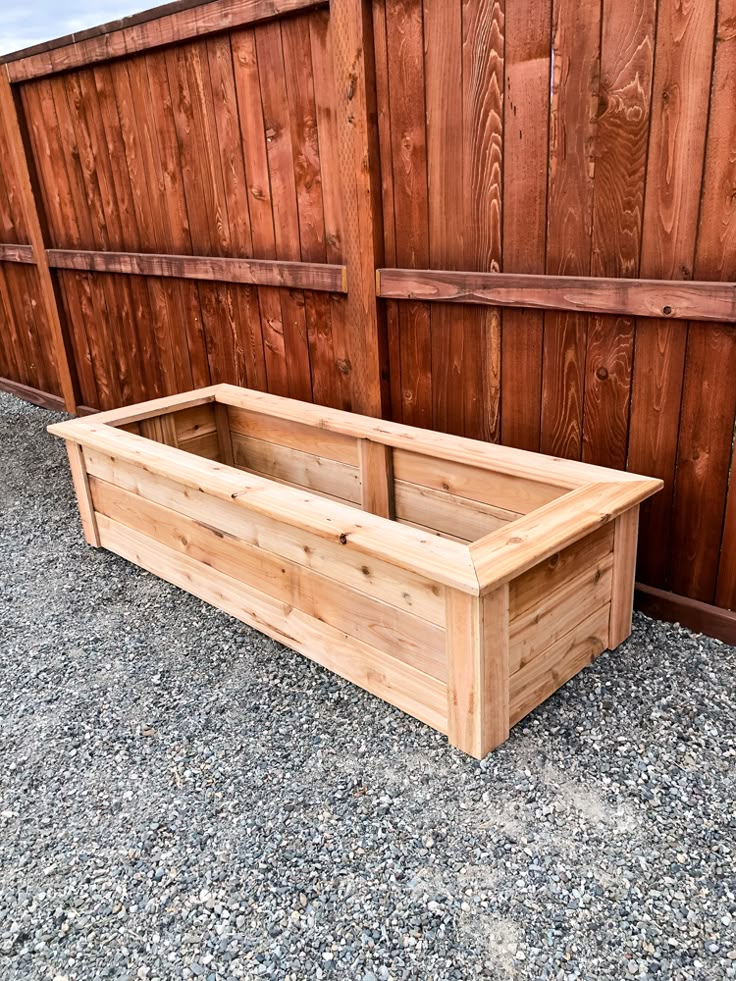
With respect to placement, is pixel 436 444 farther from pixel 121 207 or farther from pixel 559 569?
pixel 121 207

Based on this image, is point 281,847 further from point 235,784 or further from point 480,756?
point 480,756

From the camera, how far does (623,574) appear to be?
2164 mm

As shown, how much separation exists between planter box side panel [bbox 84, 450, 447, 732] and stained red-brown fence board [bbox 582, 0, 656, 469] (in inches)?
35.9

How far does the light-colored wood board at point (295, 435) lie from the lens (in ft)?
9.33

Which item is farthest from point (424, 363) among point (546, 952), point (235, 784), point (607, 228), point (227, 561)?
point (546, 952)

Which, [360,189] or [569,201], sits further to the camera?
[360,189]

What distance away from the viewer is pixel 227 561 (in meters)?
2.42

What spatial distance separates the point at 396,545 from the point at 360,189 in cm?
146

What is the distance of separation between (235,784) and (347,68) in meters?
2.21

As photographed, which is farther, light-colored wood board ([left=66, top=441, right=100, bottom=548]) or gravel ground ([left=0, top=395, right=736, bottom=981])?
light-colored wood board ([left=66, top=441, right=100, bottom=548])

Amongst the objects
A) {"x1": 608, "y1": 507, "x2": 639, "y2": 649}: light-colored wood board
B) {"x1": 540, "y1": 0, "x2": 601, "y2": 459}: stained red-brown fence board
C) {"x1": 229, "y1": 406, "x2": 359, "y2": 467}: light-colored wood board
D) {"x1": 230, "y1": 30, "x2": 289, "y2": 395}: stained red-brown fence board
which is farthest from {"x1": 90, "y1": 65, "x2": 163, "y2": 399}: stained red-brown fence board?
{"x1": 608, "y1": 507, "x2": 639, "y2": 649}: light-colored wood board

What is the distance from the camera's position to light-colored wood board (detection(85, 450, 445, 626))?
6.00 feet

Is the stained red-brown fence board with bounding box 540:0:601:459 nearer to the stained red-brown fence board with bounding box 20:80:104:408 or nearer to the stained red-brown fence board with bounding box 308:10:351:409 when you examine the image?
the stained red-brown fence board with bounding box 308:10:351:409

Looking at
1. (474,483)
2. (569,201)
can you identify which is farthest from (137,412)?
(569,201)
